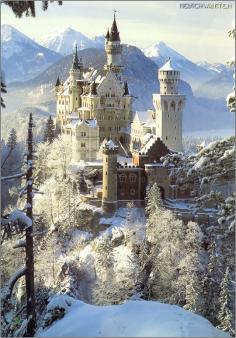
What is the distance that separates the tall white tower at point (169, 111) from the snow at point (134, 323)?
2813 cm

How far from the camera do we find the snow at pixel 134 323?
22.3 feet

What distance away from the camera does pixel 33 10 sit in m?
7.28

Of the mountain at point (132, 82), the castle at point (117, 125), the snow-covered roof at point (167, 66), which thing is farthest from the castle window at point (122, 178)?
the snow-covered roof at point (167, 66)

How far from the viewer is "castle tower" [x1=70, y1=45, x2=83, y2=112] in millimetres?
41500

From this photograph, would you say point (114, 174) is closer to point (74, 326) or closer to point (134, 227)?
point (134, 227)

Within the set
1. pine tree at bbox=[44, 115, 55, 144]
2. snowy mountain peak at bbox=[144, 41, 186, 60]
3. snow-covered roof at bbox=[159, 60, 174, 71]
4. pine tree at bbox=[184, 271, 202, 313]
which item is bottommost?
pine tree at bbox=[184, 271, 202, 313]

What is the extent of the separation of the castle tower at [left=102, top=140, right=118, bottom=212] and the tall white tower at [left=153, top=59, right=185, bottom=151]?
22.7 ft

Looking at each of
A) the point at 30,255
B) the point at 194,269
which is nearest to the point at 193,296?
the point at 194,269

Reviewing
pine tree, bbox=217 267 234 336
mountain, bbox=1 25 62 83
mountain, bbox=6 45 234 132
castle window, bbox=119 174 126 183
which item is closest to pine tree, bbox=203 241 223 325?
pine tree, bbox=217 267 234 336

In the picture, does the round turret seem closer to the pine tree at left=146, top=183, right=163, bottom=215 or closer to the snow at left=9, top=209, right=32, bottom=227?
the pine tree at left=146, top=183, right=163, bottom=215

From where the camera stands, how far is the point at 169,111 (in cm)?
3550

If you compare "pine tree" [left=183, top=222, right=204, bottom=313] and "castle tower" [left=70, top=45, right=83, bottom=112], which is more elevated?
"castle tower" [left=70, top=45, right=83, bottom=112]

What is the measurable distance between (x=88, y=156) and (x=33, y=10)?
2732 centimetres

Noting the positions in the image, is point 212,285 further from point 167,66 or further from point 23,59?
point 167,66
